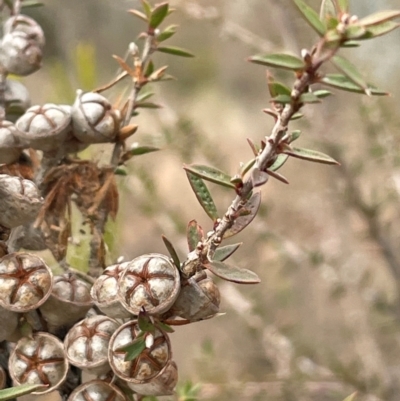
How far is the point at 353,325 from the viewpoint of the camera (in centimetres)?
139

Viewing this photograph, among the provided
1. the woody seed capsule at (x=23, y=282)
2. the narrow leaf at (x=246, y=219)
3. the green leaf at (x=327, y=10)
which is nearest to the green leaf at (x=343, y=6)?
the green leaf at (x=327, y=10)

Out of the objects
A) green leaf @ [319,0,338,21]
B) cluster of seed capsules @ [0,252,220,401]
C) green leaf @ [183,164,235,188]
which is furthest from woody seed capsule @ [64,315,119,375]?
green leaf @ [319,0,338,21]

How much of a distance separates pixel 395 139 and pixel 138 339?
90 cm

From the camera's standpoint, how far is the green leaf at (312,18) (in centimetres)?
24

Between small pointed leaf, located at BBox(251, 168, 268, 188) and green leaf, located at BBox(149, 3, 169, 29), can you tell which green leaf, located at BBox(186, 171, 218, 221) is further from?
green leaf, located at BBox(149, 3, 169, 29)

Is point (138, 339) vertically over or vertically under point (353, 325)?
over

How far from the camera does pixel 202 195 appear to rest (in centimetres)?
32

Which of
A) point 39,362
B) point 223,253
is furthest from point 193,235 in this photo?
point 39,362

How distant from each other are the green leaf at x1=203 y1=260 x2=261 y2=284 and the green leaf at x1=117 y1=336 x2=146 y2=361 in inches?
2.1

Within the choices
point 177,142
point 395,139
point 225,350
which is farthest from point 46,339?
point 225,350

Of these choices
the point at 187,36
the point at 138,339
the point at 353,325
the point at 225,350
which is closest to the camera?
the point at 138,339

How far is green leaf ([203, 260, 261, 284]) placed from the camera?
289mm

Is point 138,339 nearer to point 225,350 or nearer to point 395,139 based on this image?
point 395,139

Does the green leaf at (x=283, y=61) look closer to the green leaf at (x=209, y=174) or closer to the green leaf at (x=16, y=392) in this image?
the green leaf at (x=209, y=174)
